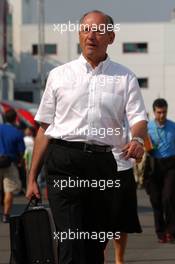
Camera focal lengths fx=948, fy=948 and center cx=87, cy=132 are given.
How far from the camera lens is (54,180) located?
5.86 meters

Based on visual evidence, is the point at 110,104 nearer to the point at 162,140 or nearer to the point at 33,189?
the point at 33,189

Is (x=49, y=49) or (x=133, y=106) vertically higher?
(x=133, y=106)

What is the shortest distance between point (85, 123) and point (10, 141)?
8325 mm

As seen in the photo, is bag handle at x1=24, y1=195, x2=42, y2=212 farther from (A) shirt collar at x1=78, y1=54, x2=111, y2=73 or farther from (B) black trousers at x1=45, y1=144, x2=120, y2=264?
(A) shirt collar at x1=78, y1=54, x2=111, y2=73

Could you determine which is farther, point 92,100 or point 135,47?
point 135,47

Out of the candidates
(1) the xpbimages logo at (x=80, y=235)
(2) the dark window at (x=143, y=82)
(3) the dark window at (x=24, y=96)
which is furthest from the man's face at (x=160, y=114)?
(2) the dark window at (x=143, y=82)

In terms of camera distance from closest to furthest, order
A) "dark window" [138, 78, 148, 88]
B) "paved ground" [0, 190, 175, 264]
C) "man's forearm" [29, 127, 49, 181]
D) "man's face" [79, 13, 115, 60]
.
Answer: "man's face" [79, 13, 115, 60]
"man's forearm" [29, 127, 49, 181]
"paved ground" [0, 190, 175, 264]
"dark window" [138, 78, 148, 88]

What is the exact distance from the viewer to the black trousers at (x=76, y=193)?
228 inches

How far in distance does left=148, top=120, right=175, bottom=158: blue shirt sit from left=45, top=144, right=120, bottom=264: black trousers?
204 inches

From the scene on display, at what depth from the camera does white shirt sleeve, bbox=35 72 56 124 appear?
19.2 ft

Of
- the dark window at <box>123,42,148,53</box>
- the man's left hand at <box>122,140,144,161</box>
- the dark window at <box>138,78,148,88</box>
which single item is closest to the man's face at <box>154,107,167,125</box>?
the man's left hand at <box>122,140,144,161</box>

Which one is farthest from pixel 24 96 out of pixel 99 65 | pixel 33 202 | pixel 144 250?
pixel 99 65

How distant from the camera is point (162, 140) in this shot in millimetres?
11102

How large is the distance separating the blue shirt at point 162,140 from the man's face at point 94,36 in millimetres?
5359
